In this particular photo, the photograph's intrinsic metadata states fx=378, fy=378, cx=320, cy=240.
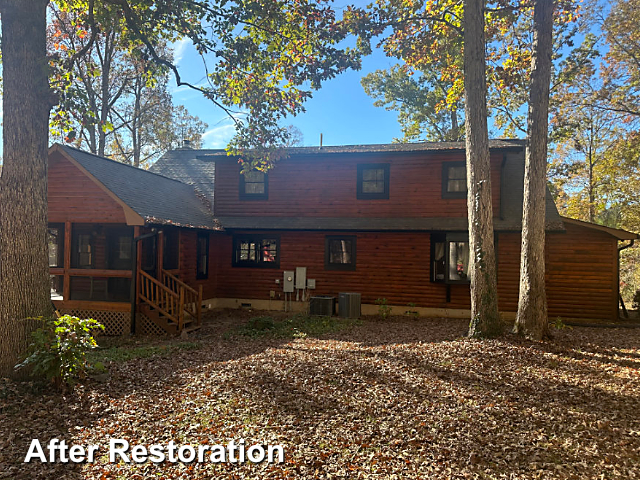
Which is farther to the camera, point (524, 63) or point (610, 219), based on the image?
point (610, 219)

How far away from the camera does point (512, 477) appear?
341 cm

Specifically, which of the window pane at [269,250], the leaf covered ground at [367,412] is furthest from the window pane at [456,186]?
the leaf covered ground at [367,412]

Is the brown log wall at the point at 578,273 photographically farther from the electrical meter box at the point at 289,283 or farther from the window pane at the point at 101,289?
the window pane at the point at 101,289

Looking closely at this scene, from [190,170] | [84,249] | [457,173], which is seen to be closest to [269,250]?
[84,249]

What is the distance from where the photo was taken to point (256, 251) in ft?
48.7

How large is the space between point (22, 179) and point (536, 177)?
951 centimetres

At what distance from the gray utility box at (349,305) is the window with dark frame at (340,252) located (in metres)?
1.38

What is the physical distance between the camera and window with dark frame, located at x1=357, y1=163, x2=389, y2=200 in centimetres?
1402

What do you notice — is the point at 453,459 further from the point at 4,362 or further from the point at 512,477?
the point at 4,362

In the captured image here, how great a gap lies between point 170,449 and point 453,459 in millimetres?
2848

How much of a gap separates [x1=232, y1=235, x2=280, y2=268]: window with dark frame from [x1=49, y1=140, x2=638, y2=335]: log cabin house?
4 centimetres

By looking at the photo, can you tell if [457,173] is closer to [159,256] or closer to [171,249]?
[159,256]

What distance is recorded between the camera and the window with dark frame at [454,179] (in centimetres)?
1330

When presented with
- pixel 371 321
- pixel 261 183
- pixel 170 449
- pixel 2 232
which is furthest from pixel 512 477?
pixel 261 183
